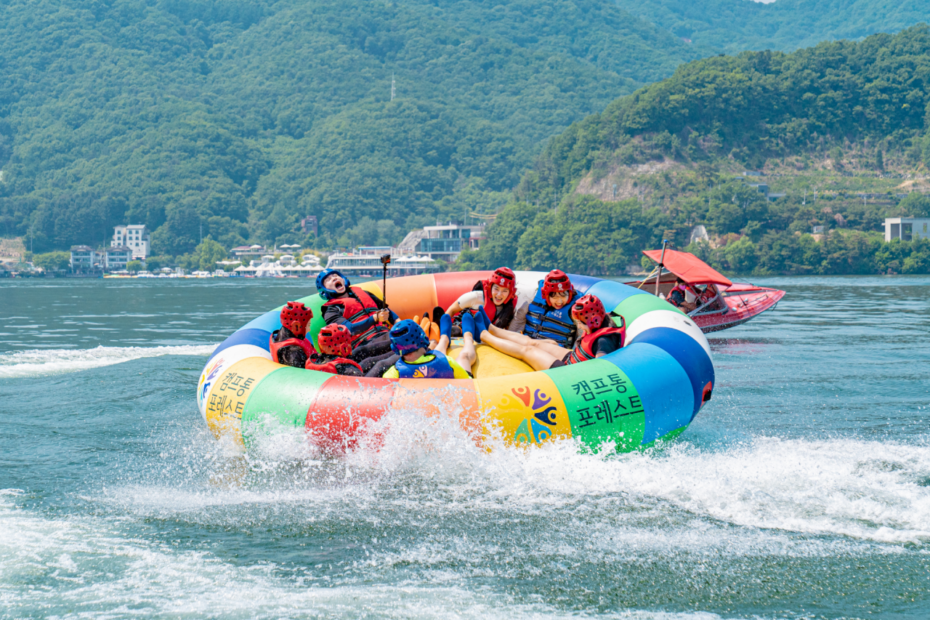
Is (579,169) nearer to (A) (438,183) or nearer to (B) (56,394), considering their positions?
(A) (438,183)

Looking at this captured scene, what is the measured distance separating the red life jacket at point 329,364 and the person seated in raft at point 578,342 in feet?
4.20

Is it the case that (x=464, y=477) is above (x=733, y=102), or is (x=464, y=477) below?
below

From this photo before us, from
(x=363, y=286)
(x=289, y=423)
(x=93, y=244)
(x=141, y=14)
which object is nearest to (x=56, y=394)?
(x=363, y=286)

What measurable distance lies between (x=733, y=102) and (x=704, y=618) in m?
106

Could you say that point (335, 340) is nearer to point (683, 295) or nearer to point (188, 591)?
point (188, 591)

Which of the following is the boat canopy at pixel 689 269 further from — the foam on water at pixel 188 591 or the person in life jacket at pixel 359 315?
the foam on water at pixel 188 591

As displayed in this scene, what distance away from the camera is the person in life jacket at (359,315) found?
755 centimetres

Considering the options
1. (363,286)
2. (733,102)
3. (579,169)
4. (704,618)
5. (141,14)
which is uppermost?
(141,14)

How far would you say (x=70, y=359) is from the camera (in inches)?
509

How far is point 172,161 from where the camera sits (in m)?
137

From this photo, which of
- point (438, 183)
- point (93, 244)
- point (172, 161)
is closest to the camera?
point (93, 244)

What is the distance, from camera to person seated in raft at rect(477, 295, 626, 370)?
7250 mm

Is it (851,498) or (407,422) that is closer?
(851,498)

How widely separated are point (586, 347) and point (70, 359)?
873 cm
